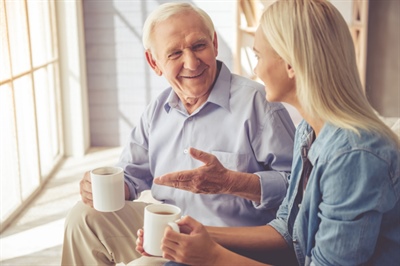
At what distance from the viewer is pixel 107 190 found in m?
1.50

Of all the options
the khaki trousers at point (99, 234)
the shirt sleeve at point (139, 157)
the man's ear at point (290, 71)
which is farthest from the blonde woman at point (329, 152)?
the shirt sleeve at point (139, 157)

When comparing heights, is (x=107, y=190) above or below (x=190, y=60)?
below

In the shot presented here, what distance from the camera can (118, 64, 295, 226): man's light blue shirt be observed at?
1705 millimetres

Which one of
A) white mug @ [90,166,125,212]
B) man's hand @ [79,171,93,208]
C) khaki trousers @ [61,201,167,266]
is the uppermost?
white mug @ [90,166,125,212]

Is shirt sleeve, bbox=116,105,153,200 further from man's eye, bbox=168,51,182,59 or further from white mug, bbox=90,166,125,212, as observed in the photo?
white mug, bbox=90,166,125,212

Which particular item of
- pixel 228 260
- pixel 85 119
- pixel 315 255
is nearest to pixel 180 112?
pixel 228 260

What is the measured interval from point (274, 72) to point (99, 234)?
32.5 inches

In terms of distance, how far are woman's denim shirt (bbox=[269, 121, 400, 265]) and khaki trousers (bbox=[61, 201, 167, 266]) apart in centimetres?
73

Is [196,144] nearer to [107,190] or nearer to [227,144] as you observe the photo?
[227,144]

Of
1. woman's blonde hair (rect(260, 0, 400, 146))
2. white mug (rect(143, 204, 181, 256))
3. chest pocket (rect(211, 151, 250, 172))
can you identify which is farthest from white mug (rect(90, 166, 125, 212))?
woman's blonde hair (rect(260, 0, 400, 146))

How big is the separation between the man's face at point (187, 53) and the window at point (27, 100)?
153 cm

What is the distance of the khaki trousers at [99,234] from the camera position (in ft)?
5.54

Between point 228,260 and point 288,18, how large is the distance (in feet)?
1.97

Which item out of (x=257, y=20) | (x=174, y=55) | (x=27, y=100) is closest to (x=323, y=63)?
(x=174, y=55)
